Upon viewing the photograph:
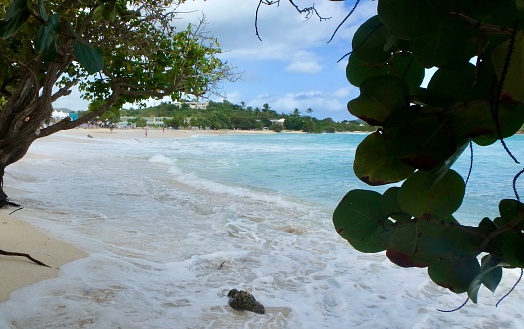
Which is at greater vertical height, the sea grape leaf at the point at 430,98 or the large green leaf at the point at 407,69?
the large green leaf at the point at 407,69

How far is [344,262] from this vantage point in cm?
507

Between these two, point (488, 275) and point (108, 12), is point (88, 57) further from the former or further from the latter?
point (488, 275)

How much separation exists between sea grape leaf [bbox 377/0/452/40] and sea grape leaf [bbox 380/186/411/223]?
0.66 feet

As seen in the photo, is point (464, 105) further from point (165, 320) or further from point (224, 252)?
point (224, 252)

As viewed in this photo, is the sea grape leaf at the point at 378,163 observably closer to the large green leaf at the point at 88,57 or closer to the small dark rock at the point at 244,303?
the large green leaf at the point at 88,57

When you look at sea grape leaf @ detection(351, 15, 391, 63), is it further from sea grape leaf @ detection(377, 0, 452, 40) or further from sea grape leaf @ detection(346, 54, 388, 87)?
sea grape leaf @ detection(377, 0, 452, 40)

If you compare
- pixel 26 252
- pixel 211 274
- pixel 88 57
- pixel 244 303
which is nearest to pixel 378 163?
pixel 88 57

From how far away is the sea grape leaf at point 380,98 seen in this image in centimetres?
42

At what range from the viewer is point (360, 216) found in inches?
19.8

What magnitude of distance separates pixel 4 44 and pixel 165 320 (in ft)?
9.55

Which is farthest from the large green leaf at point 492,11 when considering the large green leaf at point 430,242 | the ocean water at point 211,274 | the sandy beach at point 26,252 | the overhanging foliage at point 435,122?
the sandy beach at point 26,252

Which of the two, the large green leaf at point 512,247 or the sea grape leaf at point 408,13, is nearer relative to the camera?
the sea grape leaf at point 408,13

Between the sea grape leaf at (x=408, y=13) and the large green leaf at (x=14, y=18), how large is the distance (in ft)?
1.77

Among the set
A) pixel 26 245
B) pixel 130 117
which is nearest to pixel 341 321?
pixel 26 245
